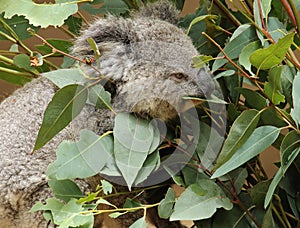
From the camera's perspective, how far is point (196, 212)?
110cm

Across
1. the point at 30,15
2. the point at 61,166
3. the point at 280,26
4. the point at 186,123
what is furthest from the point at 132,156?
the point at 280,26

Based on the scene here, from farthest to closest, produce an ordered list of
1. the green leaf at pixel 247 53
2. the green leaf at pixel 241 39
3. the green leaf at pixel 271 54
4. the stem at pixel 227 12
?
the stem at pixel 227 12 < the green leaf at pixel 241 39 < the green leaf at pixel 247 53 < the green leaf at pixel 271 54

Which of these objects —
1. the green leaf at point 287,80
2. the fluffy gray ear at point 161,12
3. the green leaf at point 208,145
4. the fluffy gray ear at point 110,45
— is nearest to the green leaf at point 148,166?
the green leaf at point 208,145

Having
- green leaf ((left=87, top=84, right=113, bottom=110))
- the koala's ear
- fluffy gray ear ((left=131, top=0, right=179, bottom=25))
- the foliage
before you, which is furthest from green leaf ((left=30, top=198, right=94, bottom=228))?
fluffy gray ear ((left=131, top=0, right=179, bottom=25))

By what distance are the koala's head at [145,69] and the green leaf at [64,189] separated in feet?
0.72

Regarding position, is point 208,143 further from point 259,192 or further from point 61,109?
point 61,109

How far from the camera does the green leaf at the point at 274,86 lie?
3.38 ft

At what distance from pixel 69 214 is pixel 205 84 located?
0.45 metres

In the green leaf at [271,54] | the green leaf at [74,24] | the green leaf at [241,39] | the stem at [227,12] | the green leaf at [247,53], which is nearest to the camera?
the green leaf at [271,54]

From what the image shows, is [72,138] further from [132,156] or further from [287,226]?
[287,226]

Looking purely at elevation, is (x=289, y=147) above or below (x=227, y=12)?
below

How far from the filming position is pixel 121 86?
50.0 inches

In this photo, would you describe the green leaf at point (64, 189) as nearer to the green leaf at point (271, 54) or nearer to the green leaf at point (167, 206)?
the green leaf at point (167, 206)

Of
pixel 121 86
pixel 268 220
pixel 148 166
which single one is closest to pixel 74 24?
pixel 121 86
